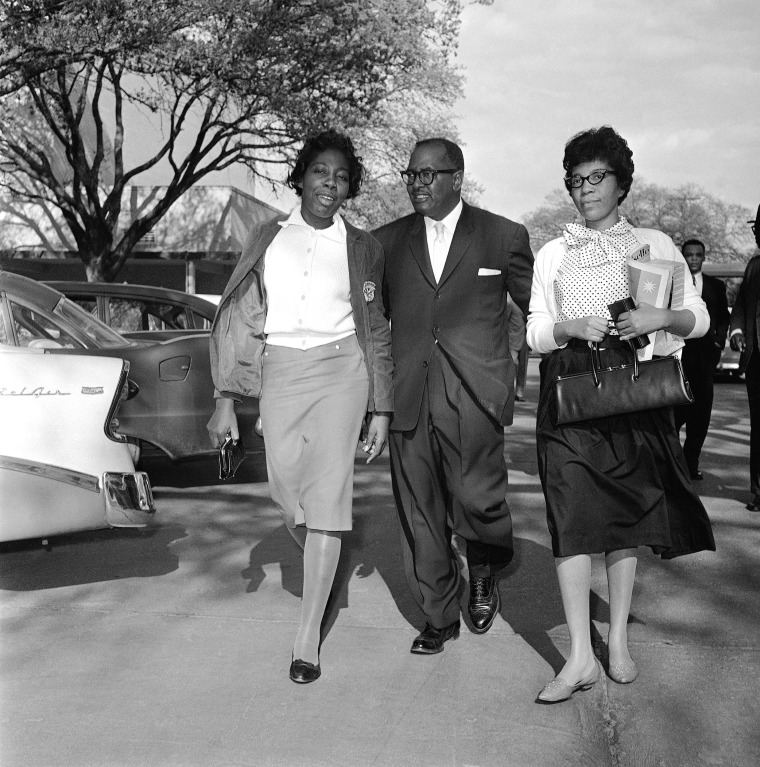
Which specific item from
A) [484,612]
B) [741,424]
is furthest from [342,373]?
[741,424]

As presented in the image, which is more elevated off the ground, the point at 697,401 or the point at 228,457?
the point at 228,457

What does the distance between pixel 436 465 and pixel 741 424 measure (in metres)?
9.20

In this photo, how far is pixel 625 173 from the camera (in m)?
3.70

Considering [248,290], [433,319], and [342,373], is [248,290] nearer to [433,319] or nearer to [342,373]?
[342,373]

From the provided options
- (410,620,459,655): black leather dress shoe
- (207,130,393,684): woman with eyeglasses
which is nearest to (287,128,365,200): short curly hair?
(207,130,393,684): woman with eyeglasses

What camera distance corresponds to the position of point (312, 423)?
13.0 ft

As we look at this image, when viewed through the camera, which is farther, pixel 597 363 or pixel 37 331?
pixel 37 331

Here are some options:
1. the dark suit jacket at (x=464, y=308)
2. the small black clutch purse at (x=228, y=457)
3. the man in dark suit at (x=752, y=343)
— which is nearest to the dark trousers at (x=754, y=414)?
the man in dark suit at (x=752, y=343)

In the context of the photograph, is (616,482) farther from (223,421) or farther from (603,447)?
(223,421)

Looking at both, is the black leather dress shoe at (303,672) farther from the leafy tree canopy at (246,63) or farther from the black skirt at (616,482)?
the leafy tree canopy at (246,63)

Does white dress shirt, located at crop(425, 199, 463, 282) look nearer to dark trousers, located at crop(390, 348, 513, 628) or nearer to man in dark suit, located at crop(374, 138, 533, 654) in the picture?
man in dark suit, located at crop(374, 138, 533, 654)

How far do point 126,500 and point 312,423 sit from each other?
1371mm

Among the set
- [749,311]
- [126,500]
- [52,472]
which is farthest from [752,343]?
[52,472]

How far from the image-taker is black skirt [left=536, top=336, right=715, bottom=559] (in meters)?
3.60
